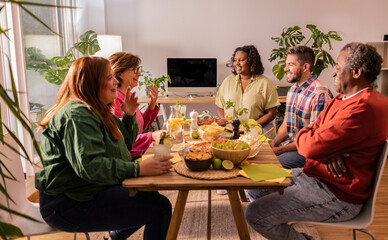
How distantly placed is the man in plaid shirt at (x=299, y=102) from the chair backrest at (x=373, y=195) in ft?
2.54

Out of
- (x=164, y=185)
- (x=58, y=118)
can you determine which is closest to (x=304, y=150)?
(x=164, y=185)

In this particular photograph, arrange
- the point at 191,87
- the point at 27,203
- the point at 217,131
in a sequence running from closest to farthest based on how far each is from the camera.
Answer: the point at 27,203, the point at 217,131, the point at 191,87

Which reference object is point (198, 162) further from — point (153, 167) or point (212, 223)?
point (212, 223)

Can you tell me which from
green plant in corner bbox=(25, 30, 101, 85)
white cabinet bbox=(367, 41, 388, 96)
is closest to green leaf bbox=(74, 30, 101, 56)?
green plant in corner bbox=(25, 30, 101, 85)

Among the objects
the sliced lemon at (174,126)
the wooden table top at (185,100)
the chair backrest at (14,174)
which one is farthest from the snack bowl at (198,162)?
the wooden table top at (185,100)

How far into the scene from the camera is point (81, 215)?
61.5 inches

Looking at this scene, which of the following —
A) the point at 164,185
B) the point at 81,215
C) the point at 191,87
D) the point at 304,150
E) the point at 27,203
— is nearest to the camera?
the point at 164,185

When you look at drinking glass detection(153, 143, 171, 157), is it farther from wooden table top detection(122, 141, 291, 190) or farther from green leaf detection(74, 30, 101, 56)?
green leaf detection(74, 30, 101, 56)

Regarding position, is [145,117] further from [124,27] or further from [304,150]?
[124,27]

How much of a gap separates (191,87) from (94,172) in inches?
155

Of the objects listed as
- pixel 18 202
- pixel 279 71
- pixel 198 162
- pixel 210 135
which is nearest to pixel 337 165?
pixel 198 162

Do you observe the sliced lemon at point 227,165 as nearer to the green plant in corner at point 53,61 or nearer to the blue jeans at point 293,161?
the blue jeans at point 293,161

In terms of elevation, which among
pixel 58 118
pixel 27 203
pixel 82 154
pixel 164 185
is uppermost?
pixel 58 118

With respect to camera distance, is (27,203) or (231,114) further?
(231,114)
